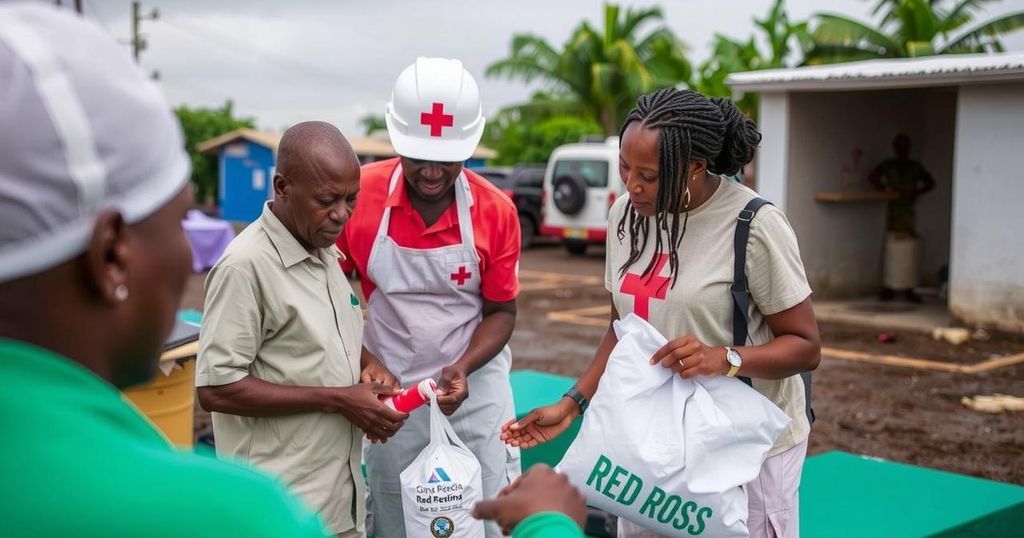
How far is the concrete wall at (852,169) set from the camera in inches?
516

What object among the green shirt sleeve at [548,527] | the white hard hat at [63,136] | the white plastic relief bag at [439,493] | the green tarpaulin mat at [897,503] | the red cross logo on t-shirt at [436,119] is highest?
the red cross logo on t-shirt at [436,119]

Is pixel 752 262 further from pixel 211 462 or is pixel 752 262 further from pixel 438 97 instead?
pixel 211 462

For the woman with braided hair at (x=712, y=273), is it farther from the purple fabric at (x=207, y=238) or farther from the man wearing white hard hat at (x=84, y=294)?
the purple fabric at (x=207, y=238)

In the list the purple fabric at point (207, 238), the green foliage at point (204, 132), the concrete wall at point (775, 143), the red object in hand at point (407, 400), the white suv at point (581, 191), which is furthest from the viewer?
the green foliage at point (204, 132)

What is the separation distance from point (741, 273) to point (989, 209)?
380 inches

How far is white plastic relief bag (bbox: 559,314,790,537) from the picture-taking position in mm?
2570

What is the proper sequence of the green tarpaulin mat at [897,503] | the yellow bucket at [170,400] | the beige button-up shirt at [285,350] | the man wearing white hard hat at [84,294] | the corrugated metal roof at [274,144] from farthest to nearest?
the corrugated metal roof at [274,144], the yellow bucket at [170,400], the green tarpaulin mat at [897,503], the beige button-up shirt at [285,350], the man wearing white hard hat at [84,294]

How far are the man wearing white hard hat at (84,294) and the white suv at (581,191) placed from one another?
1733 cm

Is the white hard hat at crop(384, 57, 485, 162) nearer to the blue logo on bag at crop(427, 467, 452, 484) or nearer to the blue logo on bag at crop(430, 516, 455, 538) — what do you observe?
the blue logo on bag at crop(427, 467, 452, 484)

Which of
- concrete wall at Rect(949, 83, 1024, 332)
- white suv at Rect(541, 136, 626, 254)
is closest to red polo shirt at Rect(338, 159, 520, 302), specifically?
concrete wall at Rect(949, 83, 1024, 332)

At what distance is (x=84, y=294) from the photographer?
3.41ft

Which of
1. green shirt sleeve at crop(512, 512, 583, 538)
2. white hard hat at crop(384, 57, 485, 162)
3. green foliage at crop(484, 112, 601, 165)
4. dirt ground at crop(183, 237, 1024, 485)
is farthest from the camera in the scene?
green foliage at crop(484, 112, 601, 165)

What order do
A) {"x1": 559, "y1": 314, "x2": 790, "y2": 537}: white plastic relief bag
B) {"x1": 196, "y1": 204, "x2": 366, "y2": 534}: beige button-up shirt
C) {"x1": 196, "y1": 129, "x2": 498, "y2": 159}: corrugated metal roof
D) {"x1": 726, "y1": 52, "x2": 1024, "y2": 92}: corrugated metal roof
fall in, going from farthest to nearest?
{"x1": 196, "y1": 129, "x2": 498, "y2": 159}: corrugated metal roof
{"x1": 726, "y1": 52, "x2": 1024, "y2": 92}: corrugated metal roof
{"x1": 196, "y1": 204, "x2": 366, "y2": 534}: beige button-up shirt
{"x1": 559, "y1": 314, "x2": 790, "y2": 537}: white plastic relief bag

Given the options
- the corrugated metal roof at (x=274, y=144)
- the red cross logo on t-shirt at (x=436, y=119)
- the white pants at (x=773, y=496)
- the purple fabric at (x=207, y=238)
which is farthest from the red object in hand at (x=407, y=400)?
the corrugated metal roof at (x=274, y=144)
